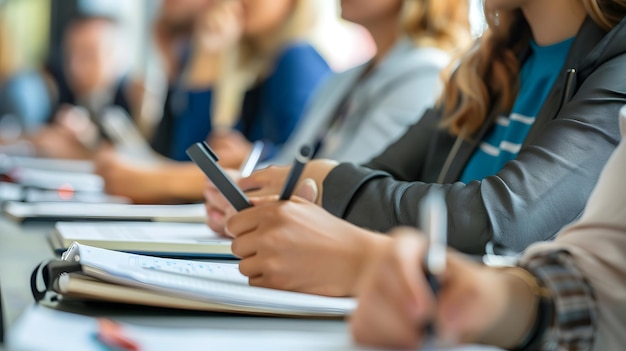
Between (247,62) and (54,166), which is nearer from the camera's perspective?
(54,166)

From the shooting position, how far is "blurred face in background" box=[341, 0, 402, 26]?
6.37 ft

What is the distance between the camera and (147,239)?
1076 millimetres

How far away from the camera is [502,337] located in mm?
630

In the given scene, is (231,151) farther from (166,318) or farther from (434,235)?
(434,235)

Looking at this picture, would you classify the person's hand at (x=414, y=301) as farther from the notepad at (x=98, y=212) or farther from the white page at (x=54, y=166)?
the white page at (x=54, y=166)

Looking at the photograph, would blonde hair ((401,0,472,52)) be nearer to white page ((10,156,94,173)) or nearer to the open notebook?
Answer: white page ((10,156,94,173))

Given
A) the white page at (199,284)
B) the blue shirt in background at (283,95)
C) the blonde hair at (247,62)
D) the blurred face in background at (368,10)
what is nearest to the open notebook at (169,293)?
the white page at (199,284)

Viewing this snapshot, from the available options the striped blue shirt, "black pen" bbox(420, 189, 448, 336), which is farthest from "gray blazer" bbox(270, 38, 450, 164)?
"black pen" bbox(420, 189, 448, 336)

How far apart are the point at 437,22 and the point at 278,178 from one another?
33.1 inches

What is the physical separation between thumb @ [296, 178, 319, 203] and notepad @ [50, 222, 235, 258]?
11 centimetres

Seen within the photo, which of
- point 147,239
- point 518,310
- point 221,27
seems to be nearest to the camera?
point 518,310

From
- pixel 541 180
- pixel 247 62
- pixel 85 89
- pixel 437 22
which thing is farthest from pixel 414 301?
pixel 85 89

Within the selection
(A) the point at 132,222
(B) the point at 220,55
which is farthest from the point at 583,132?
(B) the point at 220,55

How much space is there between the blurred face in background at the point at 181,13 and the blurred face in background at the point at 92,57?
Result: 4.64ft
